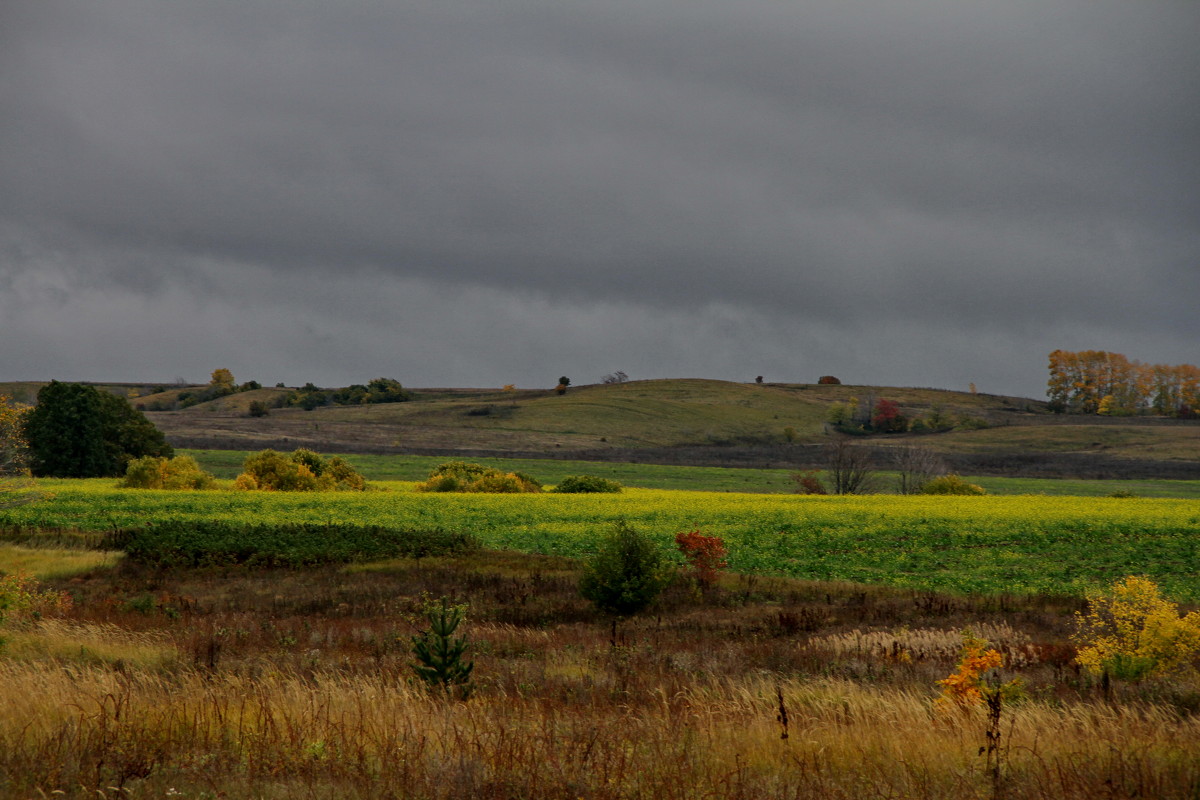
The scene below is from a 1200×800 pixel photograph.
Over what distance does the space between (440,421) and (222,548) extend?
112012 mm

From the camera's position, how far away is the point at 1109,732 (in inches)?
302

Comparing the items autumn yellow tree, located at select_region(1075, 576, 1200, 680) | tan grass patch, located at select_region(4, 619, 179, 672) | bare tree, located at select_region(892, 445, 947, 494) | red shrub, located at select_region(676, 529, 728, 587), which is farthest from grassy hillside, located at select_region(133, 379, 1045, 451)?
autumn yellow tree, located at select_region(1075, 576, 1200, 680)

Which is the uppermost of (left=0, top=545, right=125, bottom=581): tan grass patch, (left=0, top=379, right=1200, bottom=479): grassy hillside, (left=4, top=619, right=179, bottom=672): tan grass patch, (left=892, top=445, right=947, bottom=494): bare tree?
(left=0, top=379, right=1200, bottom=479): grassy hillside

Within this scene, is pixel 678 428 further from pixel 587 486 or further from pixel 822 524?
pixel 822 524

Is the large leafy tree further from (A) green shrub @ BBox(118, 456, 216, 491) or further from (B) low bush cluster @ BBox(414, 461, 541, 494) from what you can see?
(B) low bush cluster @ BBox(414, 461, 541, 494)

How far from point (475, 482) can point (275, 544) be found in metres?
30.6

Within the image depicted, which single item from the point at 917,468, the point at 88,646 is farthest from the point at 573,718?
the point at 917,468

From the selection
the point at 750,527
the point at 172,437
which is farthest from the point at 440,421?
the point at 750,527

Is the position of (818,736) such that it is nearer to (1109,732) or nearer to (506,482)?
(1109,732)

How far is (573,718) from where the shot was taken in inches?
335

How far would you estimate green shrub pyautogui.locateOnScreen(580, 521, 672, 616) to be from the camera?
70.3 feet

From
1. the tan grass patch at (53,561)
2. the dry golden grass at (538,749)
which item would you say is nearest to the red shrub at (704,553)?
the dry golden grass at (538,749)

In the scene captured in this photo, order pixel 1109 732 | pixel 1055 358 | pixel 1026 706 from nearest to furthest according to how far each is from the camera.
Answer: pixel 1109 732, pixel 1026 706, pixel 1055 358

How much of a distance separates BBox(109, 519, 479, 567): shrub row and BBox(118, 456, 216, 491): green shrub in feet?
66.4
